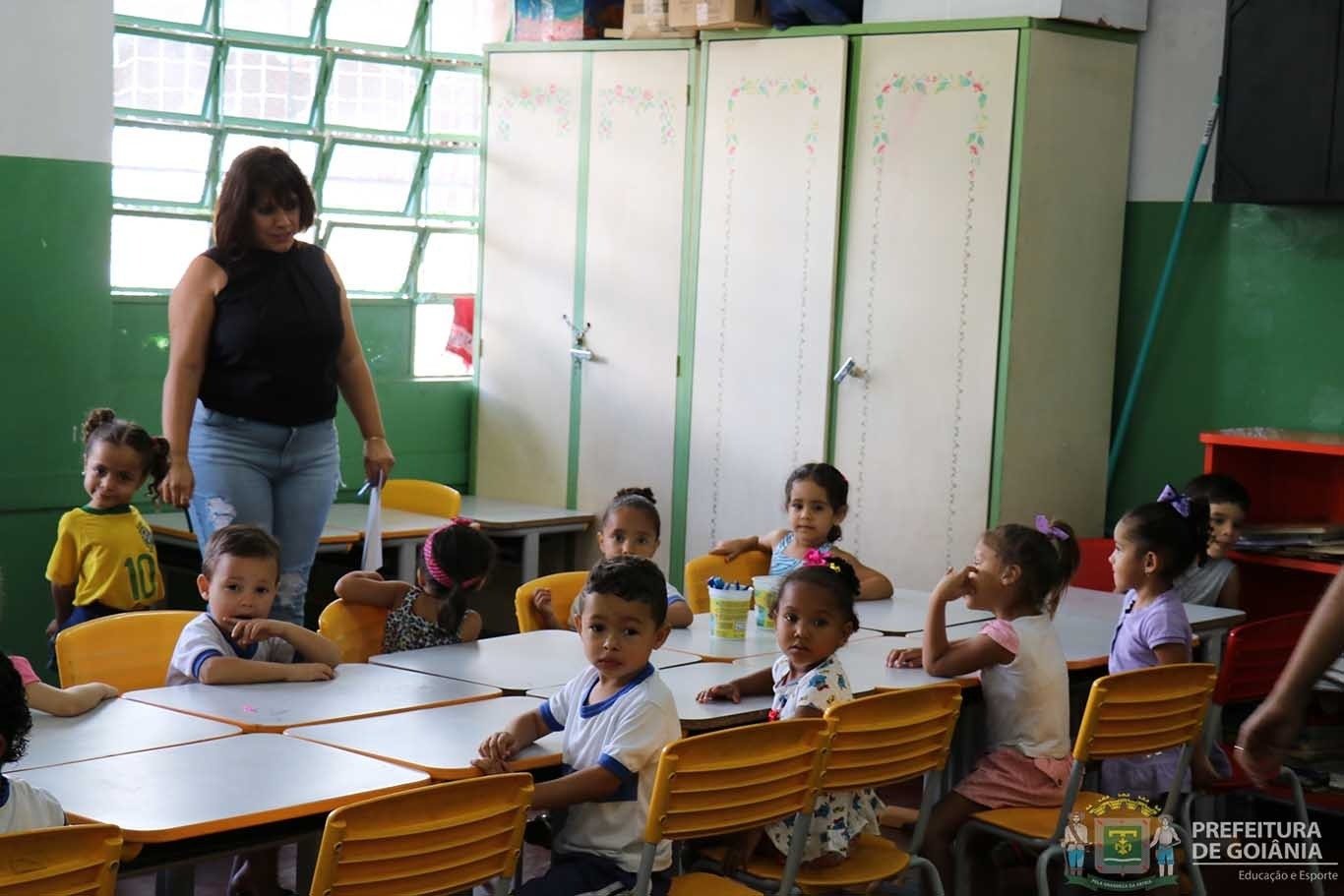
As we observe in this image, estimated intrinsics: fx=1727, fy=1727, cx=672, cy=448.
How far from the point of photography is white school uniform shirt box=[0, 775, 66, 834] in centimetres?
238

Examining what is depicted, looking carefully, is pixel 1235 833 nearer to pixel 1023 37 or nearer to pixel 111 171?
pixel 1023 37


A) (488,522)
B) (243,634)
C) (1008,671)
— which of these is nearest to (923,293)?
(488,522)

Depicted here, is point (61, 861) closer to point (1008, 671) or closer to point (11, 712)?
point (11, 712)

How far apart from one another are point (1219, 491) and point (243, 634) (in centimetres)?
320

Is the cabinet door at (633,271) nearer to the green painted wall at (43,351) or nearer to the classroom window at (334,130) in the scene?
the classroom window at (334,130)

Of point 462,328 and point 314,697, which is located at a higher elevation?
point 462,328

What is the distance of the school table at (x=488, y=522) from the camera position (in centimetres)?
609

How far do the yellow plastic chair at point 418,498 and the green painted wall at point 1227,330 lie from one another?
2443 mm

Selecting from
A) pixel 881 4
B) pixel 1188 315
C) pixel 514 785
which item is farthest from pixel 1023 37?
pixel 514 785

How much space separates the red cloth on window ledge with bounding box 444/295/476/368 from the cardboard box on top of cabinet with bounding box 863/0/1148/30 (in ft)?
7.16

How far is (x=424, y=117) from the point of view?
23.7 feet

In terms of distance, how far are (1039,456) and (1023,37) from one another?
1.42 meters

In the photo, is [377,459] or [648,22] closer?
[377,459]

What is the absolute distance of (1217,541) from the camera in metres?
5.34
